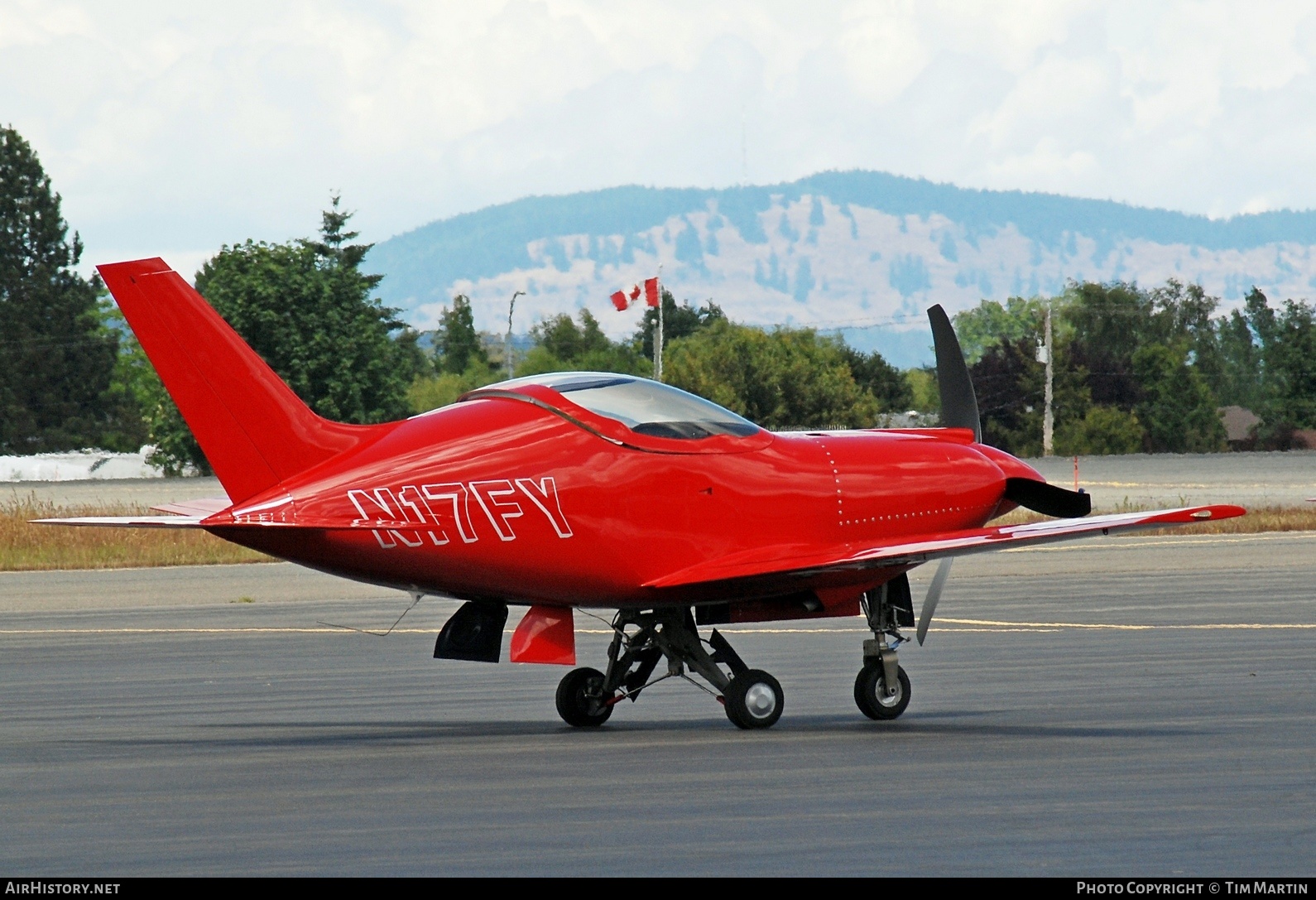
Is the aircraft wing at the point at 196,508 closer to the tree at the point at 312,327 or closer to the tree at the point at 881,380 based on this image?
the tree at the point at 312,327

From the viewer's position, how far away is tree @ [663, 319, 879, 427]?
8256 cm

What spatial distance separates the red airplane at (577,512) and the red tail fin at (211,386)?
0.01 m

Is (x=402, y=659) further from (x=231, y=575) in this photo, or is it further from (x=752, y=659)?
Answer: (x=231, y=575)

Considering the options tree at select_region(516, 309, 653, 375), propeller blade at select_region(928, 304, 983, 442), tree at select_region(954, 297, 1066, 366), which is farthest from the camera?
tree at select_region(954, 297, 1066, 366)

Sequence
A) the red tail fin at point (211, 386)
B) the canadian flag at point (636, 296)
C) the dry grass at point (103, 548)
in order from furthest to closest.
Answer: the canadian flag at point (636, 296)
the dry grass at point (103, 548)
the red tail fin at point (211, 386)

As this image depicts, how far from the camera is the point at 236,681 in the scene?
56.1 ft

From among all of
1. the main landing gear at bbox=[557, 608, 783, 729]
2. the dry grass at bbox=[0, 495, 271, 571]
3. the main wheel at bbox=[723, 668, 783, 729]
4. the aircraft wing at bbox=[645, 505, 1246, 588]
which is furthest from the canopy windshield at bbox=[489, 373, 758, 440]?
the dry grass at bbox=[0, 495, 271, 571]

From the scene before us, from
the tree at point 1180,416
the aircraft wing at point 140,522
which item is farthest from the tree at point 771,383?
the aircraft wing at point 140,522

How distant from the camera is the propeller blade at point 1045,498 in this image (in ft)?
45.4

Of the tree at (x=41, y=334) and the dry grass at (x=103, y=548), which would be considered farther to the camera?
the tree at (x=41, y=334)

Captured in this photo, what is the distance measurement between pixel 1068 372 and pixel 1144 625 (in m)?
92.1

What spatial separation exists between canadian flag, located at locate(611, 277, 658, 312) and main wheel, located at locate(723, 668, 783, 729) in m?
50.7

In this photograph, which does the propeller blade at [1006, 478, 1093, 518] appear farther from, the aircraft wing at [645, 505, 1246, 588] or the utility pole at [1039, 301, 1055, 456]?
the utility pole at [1039, 301, 1055, 456]
